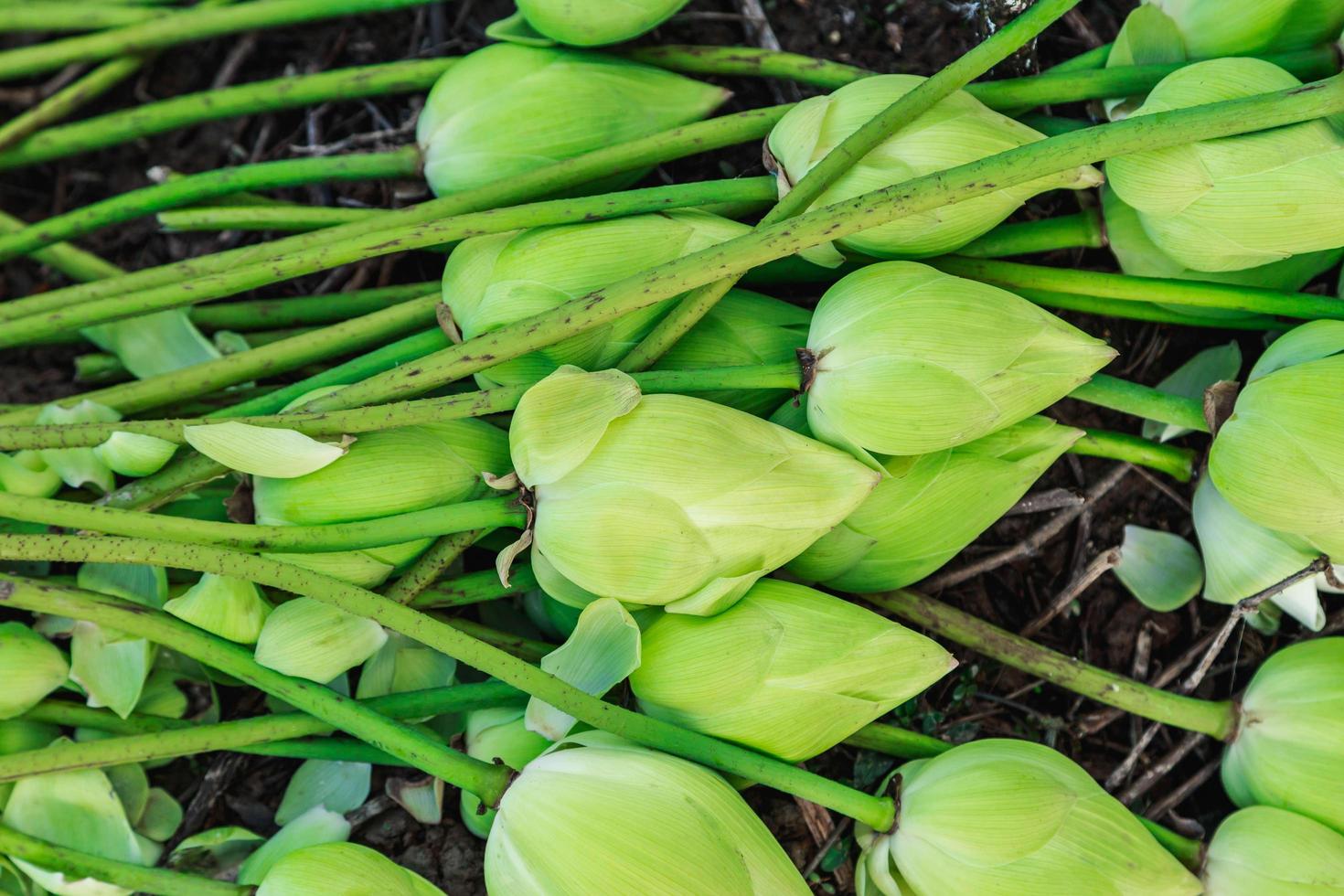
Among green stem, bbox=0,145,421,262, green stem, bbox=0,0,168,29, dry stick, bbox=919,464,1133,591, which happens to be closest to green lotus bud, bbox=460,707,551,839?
dry stick, bbox=919,464,1133,591

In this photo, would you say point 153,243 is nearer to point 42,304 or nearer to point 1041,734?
point 42,304

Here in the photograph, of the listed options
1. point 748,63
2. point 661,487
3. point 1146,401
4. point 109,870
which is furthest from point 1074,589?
point 109,870

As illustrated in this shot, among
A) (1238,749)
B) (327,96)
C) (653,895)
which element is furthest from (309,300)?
(1238,749)

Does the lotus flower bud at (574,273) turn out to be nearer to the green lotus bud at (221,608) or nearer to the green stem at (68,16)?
the green lotus bud at (221,608)

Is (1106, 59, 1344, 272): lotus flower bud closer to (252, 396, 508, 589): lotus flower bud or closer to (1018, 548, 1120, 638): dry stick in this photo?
(1018, 548, 1120, 638): dry stick

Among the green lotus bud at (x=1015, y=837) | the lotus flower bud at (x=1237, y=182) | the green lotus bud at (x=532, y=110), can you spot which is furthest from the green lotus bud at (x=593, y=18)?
the green lotus bud at (x=1015, y=837)

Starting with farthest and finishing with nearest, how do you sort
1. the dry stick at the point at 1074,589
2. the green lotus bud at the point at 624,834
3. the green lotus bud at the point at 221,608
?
1. the dry stick at the point at 1074,589
2. the green lotus bud at the point at 221,608
3. the green lotus bud at the point at 624,834

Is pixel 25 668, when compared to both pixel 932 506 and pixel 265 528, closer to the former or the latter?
pixel 265 528
